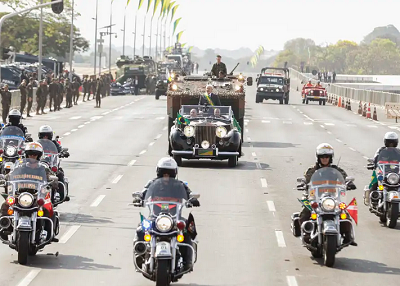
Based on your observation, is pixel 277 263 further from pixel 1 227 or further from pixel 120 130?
pixel 120 130

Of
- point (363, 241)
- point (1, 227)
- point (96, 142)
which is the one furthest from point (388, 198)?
point (96, 142)

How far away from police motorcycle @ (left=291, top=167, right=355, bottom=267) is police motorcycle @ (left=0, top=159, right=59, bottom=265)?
10.7 ft

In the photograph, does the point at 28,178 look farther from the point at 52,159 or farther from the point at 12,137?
the point at 12,137

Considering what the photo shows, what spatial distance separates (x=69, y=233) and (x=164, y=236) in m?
5.12

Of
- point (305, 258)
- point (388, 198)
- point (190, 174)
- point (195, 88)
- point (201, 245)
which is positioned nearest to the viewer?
point (305, 258)

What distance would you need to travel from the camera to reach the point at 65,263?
13289mm

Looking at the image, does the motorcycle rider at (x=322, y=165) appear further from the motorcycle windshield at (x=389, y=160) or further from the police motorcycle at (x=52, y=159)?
the police motorcycle at (x=52, y=159)

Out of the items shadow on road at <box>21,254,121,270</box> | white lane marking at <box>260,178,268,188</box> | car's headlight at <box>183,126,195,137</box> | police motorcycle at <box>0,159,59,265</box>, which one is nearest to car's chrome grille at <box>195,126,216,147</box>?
car's headlight at <box>183,126,195,137</box>

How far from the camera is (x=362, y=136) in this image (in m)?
43.8

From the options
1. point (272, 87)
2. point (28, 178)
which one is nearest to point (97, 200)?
point (28, 178)

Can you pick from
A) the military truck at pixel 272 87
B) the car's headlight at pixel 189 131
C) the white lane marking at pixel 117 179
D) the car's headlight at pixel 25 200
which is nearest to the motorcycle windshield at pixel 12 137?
the white lane marking at pixel 117 179

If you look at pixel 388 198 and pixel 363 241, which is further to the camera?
pixel 388 198

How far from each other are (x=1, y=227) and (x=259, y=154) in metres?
20.3

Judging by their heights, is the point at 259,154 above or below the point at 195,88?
below
